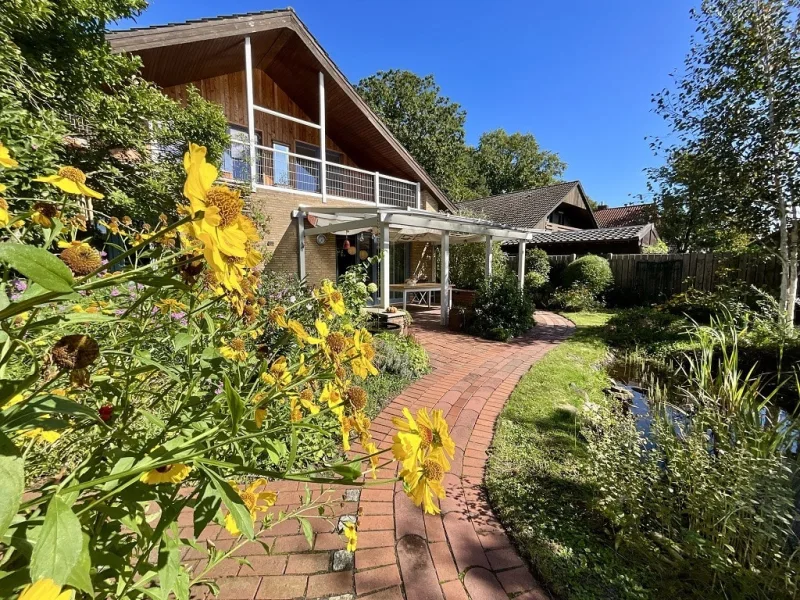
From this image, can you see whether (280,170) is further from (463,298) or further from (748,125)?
(748,125)

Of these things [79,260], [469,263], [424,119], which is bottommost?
[79,260]

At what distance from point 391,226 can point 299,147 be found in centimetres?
459

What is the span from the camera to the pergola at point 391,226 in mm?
6008

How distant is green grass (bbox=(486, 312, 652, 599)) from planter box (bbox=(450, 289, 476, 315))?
386 centimetres

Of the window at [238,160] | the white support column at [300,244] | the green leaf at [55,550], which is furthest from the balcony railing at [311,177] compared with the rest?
the green leaf at [55,550]

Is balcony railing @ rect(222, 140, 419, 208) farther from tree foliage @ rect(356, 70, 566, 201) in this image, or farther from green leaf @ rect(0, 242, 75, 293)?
tree foliage @ rect(356, 70, 566, 201)

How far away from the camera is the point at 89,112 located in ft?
13.1

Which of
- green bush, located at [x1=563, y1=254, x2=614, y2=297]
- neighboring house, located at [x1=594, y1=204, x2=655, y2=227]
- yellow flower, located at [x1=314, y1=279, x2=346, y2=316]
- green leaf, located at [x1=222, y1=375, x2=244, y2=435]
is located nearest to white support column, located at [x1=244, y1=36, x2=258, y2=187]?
yellow flower, located at [x1=314, y1=279, x2=346, y2=316]

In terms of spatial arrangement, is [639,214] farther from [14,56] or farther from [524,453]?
[14,56]

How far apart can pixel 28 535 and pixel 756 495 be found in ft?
8.00

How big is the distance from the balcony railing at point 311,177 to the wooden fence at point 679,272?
6.31m

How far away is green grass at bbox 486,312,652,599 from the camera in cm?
159

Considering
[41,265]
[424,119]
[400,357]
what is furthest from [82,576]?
[424,119]

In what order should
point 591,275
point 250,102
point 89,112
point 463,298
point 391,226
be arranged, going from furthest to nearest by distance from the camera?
point 591,275 < point 463,298 < point 250,102 < point 391,226 < point 89,112
